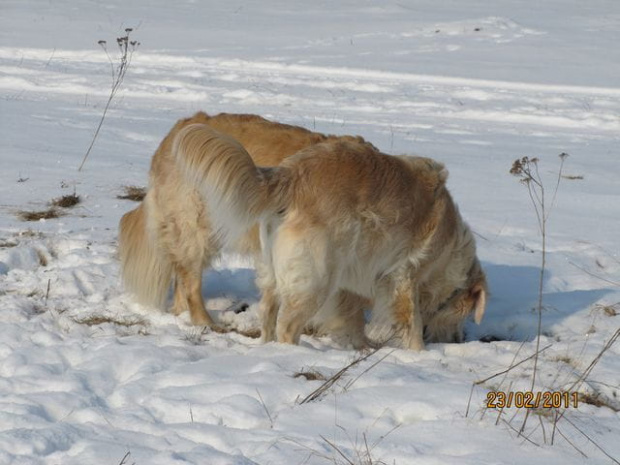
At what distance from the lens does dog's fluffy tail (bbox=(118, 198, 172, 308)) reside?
5.56m

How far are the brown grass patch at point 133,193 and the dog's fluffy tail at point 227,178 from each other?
312 cm

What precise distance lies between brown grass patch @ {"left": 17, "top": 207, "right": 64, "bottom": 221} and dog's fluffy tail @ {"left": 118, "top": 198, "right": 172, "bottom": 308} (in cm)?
118

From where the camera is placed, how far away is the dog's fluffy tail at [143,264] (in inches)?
219

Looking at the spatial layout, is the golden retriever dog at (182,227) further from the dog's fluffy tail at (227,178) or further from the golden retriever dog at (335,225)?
the dog's fluffy tail at (227,178)

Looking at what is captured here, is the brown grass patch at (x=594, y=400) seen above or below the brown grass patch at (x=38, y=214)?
below

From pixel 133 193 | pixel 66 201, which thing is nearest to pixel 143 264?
pixel 66 201

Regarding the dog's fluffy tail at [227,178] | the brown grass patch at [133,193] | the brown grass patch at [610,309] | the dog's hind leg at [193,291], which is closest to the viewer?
the dog's fluffy tail at [227,178]

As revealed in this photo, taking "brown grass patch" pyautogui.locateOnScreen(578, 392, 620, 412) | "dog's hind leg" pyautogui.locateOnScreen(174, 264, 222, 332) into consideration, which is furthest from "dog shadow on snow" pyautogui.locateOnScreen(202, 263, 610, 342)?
"brown grass patch" pyautogui.locateOnScreen(578, 392, 620, 412)

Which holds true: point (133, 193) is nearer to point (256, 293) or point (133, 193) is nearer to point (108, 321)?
point (256, 293)
